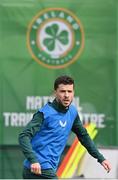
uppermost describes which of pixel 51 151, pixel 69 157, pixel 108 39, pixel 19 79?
pixel 108 39

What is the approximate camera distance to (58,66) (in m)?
8.01

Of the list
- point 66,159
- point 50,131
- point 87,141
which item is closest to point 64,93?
point 50,131

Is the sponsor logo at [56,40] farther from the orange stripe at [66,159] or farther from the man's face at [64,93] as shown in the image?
the man's face at [64,93]

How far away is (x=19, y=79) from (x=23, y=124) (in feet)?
1.96

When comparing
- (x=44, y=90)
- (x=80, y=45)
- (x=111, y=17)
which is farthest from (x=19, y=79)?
(x=111, y=17)

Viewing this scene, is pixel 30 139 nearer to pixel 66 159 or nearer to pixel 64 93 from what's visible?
pixel 64 93

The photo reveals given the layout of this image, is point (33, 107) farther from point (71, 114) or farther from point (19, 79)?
point (71, 114)

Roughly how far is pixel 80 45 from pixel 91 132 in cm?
116

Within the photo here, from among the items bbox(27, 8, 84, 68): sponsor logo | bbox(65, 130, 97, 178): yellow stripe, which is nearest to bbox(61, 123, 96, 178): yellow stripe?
bbox(65, 130, 97, 178): yellow stripe

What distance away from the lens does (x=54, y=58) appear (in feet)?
26.3

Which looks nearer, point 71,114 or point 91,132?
point 71,114

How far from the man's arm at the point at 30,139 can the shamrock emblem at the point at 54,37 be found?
10.6 feet

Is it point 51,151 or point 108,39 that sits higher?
point 108,39

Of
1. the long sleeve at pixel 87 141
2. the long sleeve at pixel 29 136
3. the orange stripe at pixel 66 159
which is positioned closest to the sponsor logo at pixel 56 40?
the orange stripe at pixel 66 159
